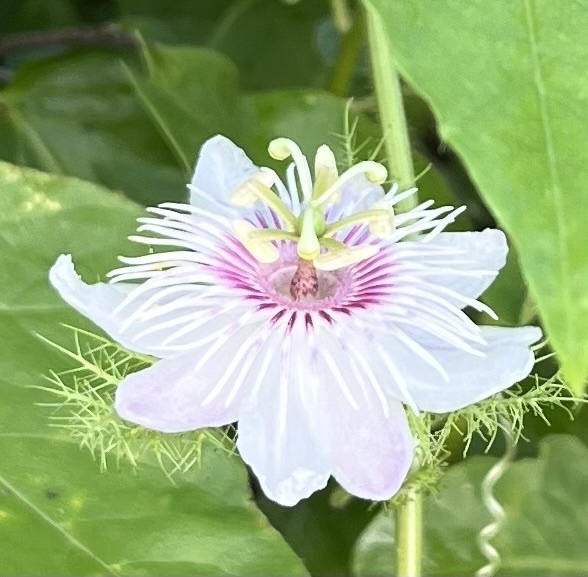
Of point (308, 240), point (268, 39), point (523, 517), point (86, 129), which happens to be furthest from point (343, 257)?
point (268, 39)

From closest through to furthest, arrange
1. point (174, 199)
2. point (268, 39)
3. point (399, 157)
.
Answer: point (399, 157) → point (174, 199) → point (268, 39)

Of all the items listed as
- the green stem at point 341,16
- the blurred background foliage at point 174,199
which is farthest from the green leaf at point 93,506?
the green stem at point 341,16

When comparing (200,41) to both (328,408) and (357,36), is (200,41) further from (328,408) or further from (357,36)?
(328,408)

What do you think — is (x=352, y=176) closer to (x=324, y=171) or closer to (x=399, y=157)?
(x=324, y=171)

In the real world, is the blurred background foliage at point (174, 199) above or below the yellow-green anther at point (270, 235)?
below

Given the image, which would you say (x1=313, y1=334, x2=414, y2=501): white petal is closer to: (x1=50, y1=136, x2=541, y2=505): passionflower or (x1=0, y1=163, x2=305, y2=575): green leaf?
(x1=50, y1=136, x2=541, y2=505): passionflower

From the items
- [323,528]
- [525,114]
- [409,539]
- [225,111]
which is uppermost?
[525,114]

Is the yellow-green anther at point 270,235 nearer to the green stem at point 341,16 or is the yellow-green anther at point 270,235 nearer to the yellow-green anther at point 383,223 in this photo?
the yellow-green anther at point 383,223

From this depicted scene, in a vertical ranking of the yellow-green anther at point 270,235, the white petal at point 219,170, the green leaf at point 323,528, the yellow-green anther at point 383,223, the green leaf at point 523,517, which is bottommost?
the green leaf at point 323,528
